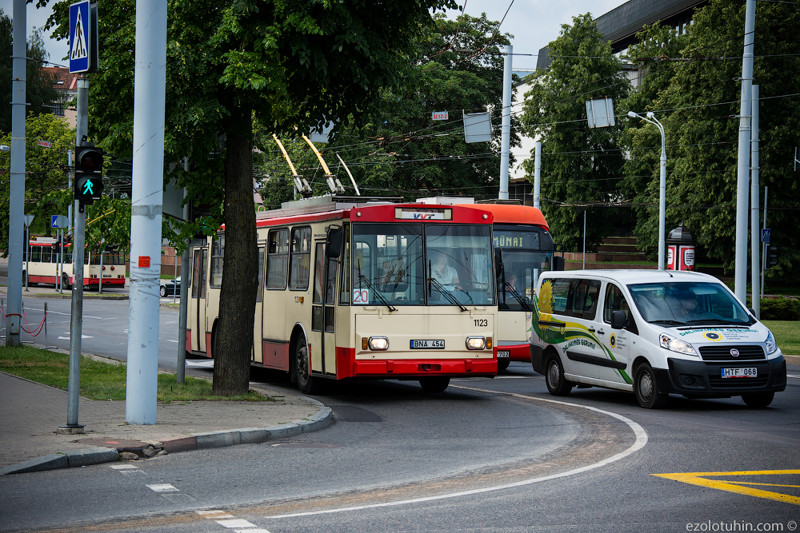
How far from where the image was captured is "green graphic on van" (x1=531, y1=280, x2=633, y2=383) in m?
16.3

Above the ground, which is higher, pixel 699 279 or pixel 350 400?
pixel 699 279

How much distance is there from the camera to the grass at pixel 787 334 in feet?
88.7

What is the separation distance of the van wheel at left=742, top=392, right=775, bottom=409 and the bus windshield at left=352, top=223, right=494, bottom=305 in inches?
156

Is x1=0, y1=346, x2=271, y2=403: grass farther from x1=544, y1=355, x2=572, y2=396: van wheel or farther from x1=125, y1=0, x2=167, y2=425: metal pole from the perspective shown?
x1=544, y1=355, x2=572, y2=396: van wheel

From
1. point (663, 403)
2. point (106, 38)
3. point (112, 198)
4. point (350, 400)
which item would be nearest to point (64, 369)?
point (112, 198)

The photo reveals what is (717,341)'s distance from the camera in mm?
14516

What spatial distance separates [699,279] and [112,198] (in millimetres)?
8816

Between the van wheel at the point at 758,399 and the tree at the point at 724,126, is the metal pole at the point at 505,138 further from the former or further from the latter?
the tree at the point at 724,126

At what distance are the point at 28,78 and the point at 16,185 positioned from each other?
64.6 m

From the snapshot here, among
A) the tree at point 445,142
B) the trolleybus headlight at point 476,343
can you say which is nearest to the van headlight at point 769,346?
the trolleybus headlight at point 476,343

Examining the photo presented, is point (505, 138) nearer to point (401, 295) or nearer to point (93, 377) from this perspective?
point (401, 295)

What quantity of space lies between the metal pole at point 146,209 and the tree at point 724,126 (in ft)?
144

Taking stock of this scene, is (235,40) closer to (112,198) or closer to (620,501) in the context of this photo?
(112,198)

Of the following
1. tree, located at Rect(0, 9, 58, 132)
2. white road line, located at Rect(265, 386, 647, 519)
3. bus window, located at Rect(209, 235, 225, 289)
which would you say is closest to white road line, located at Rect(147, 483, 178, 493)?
white road line, located at Rect(265, 386, 647, 519)
